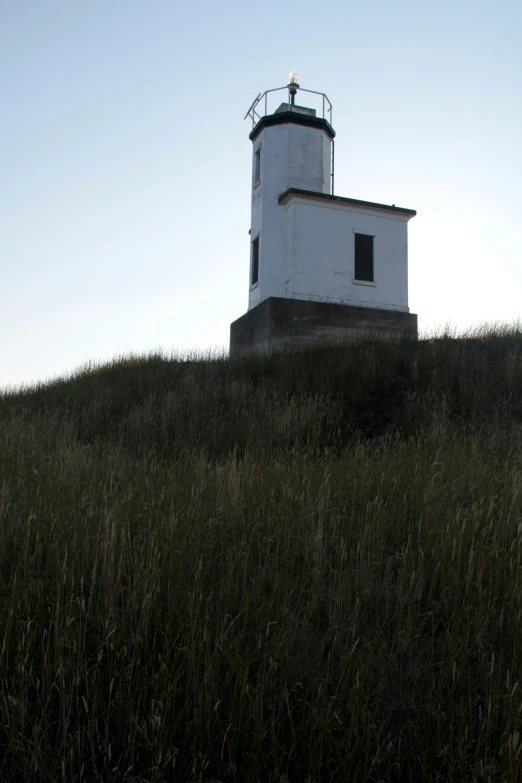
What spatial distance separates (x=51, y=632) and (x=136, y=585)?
0.41 metres

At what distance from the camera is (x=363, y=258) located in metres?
18.2

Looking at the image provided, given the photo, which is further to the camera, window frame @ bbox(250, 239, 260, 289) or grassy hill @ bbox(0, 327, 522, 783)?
window frame @ bbox(250, 239, 260, 289)

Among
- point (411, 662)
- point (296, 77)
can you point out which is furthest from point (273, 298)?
point (411, 662)

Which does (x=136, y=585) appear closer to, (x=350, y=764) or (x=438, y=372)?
(x=350, y=764)

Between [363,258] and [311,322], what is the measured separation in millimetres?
2983

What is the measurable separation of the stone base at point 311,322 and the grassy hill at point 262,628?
1137 centimetres

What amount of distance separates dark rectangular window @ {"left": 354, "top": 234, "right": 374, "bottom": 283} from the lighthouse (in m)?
0.03

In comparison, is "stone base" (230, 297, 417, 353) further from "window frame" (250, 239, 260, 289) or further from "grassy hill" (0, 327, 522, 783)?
"grassy hill" (0, 327, 522, 783)

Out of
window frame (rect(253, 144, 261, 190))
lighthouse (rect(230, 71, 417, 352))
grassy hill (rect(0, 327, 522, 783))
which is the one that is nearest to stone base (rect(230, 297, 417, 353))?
lighthouse (rect(230, 71, 417, 352))

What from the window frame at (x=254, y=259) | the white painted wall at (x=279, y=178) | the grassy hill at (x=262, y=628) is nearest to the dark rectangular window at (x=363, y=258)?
the white painted wall at (x=279, y=178)

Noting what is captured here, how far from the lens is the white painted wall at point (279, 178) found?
1841 centimetres

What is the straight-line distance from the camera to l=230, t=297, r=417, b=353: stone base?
657 inches

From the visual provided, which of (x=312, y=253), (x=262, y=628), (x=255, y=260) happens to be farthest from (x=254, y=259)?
(x=262, y=628)

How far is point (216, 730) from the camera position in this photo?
6.93 feet
